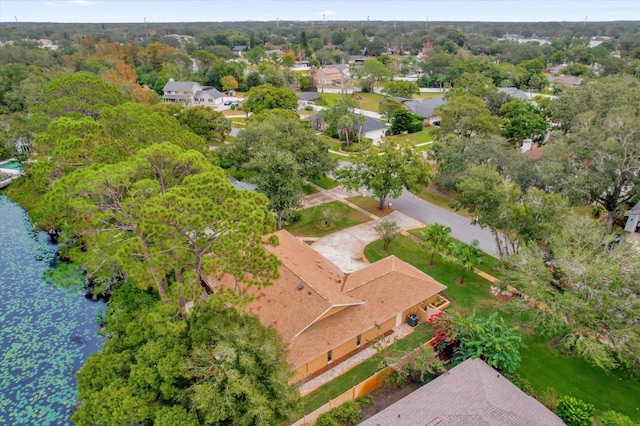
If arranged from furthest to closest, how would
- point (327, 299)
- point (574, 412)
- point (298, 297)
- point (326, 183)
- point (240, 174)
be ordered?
point (240, 174)
point (326, 183)
point (298, 297)
point (327, 299)
point (574, 412)

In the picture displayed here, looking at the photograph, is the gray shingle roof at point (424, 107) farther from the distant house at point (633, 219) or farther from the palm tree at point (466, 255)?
the palm tree at point (466, 255)

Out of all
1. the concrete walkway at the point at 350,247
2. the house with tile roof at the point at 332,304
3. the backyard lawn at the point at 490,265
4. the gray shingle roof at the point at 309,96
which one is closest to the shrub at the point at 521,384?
the house with tile roof at the point at 332,304

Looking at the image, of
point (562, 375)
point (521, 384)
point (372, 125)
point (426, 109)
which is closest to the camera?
point (521, 384)

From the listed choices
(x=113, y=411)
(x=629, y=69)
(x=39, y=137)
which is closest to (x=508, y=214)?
(x=113, y=411)

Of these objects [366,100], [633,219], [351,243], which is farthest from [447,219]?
[366,100]

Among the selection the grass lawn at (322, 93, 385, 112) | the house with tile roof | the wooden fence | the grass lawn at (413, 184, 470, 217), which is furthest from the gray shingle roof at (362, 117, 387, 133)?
the wooden fence

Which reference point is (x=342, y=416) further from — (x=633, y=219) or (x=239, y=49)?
(x=239, y=49)
